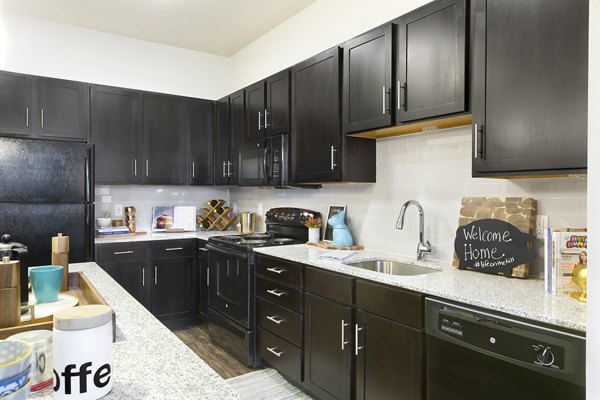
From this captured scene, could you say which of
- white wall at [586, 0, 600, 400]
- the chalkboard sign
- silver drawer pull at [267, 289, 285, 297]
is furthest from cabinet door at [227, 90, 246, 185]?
white wall at [586, 0, 600, 400]

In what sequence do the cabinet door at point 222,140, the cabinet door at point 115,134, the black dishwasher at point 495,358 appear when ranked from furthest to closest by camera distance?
the cabinet door at point 222,140 < the cabinet door at point 115,134 < the black dishwasher at point 495,358

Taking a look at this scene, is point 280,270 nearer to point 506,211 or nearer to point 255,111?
point 506,211

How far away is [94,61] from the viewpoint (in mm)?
4145

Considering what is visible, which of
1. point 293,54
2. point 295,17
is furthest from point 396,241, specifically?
point 295,17

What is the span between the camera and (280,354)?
2.86 meters

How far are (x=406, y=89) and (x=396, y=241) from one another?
3.52 ft

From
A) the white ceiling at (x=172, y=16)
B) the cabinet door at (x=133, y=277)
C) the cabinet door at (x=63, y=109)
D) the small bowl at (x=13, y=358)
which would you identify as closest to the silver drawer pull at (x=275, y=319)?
the cabinet door at (x=133, y=277)

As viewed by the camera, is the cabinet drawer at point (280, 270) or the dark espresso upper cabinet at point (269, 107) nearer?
the cabinet drawer at point (280, 270)

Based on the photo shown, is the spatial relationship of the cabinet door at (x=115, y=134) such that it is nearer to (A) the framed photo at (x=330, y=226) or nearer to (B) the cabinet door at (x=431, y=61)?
(A) the framed photo at (x=330, y=226)

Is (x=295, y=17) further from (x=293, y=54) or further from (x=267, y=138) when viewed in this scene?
(x=267, y=138)

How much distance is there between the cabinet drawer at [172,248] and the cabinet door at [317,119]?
5.11 ft

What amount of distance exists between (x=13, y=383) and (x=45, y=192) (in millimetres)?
2455

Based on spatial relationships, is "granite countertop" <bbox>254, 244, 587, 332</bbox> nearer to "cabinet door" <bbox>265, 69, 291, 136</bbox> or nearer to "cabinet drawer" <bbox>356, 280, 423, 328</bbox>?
"cabinet drawer" <bbox>356, 280, 423, 328</bbox>

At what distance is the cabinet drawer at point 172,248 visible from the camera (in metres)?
3.94
